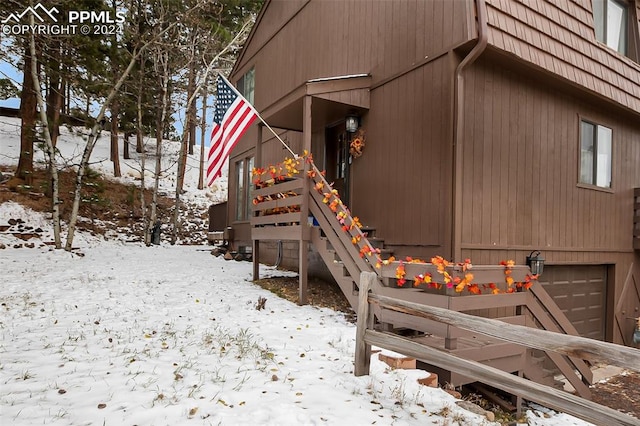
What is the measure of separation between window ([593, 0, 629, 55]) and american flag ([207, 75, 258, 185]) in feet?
22.0

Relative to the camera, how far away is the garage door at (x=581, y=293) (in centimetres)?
728

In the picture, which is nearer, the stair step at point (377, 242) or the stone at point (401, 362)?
the stone at point (401, 362)

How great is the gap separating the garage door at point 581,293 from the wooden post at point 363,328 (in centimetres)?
458

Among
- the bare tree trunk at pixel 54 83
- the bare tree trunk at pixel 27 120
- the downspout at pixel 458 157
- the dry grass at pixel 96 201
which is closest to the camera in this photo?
the downspout at pixel 458 157

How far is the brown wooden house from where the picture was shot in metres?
5.84

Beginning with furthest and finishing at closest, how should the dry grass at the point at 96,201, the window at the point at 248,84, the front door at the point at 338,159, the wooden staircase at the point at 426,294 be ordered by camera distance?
1. the dry grass at the point at 96,201
2. the window at the point at 248,84
3. the front door at the point at 338,159
4. the wooden staircase at the point at 426,294

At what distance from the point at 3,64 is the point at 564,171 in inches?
577

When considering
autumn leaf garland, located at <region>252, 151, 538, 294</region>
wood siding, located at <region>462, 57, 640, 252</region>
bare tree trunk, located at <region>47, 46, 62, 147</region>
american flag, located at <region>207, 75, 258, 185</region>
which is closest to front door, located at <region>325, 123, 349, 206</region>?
autumn leaf garland, located at <region>252, 151, 538, 294</region>

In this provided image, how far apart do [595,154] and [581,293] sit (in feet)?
8.50

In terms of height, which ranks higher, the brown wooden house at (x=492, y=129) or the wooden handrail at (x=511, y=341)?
the brown wooden house at (x=492, y=129)

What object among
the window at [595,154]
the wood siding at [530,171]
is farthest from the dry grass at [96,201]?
the window at [595,154]

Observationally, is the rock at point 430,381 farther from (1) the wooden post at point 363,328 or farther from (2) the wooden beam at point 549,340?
(2) the wooden beam at point 549,340

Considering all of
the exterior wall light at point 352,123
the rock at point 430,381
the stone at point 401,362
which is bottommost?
the rock at point 430,381

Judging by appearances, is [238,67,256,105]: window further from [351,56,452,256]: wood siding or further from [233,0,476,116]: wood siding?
[351,56,452,256]: wood siding
